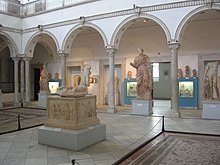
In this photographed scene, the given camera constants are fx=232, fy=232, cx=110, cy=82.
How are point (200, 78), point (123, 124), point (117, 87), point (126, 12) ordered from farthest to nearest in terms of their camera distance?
point (117, 87) → point (200, 78) → point (126, 12) → point (123, 124)

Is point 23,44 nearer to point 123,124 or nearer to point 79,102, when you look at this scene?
point 123,124

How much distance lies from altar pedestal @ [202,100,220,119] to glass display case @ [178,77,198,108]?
11.3ft

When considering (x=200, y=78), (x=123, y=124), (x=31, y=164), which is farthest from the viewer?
(x=200, y=78)

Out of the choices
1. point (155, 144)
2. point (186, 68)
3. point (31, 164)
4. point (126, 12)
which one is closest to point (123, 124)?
point (155, 144)

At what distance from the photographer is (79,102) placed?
18.1 feet

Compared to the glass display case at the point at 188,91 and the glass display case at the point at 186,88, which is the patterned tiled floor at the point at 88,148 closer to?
the glass display case at the point at 188,91

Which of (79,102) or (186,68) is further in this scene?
(186,68)

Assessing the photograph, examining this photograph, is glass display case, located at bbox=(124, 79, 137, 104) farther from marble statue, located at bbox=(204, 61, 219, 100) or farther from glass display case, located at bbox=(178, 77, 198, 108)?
marble statue, located at bbox=(204, 61, 219, 100)

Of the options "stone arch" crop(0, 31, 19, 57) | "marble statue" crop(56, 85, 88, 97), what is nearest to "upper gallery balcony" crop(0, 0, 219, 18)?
"stone arch" crop(0, 31, 19, 57)

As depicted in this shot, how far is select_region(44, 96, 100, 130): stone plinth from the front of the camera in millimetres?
5418

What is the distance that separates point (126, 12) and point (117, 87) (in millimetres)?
5457

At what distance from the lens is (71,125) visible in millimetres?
5402

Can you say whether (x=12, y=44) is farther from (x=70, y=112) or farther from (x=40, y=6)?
(x=70, y=112)

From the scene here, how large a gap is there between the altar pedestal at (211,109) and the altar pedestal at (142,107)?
238cm
